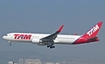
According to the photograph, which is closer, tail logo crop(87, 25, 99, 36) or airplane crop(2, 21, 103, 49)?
airplane crop(2, 21, 103, 49)

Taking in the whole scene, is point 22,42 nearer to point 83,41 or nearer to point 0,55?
point 83,41

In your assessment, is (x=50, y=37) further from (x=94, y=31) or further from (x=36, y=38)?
(x=94, y=31)

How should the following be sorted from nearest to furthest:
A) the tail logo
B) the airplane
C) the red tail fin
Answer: the airplane
the red tail fin
the tail logo

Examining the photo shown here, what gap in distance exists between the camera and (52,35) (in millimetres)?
99500

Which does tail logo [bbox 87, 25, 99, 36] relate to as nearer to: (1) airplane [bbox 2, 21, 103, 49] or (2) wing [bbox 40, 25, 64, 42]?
(1) airplane [bbox 2, 21, 103, 49]

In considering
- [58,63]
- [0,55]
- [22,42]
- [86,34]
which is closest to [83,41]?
[86,34]

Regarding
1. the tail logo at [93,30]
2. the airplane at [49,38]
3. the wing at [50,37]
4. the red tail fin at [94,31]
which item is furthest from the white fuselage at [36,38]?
the tail logo at [93,30]

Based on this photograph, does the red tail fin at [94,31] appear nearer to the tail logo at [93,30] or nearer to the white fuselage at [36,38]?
the tail logo at [93,30]

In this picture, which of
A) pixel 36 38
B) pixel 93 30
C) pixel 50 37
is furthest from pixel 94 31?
pixel 36 38

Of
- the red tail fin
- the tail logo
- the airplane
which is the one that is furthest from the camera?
the tail logo

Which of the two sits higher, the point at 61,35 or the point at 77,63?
the point at 61,35

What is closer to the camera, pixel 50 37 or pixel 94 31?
pixel 50 37

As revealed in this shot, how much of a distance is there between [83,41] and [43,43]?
12.1 m

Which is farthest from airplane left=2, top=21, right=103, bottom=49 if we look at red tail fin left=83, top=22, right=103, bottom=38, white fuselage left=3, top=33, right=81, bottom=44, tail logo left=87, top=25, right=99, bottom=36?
tail logo left=87, top=25, right=99, bottom=36
